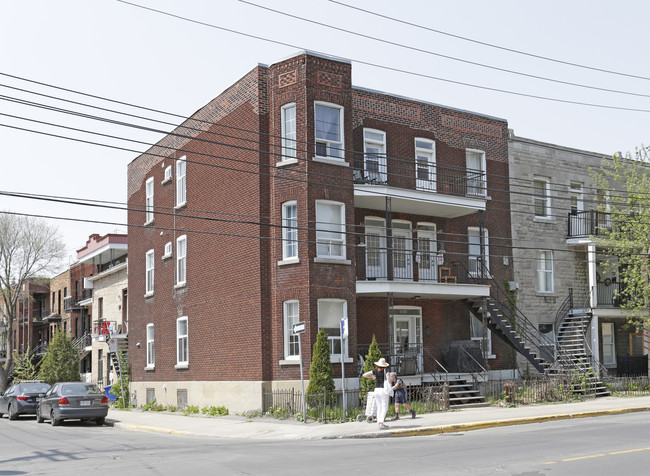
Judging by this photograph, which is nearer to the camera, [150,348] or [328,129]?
[328,129]

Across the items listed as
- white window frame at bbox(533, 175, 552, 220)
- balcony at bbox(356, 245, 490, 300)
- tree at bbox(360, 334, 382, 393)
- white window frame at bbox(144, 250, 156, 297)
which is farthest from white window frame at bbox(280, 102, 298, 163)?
white window frame at bbox(533, 175, 552, 220)

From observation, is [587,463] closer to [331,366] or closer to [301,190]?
[331,366]

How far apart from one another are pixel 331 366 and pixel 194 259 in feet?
31.0

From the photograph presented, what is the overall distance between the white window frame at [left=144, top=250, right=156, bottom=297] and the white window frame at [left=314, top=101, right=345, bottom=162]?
12.8 meters

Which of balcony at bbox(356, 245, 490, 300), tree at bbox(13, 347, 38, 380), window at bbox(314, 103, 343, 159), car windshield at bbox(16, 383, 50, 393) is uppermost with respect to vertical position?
window at bbox(314, 103, 343, 159)

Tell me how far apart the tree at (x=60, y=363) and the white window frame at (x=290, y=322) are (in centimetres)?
2363

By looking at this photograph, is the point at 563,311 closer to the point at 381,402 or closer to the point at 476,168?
the point at 476,168

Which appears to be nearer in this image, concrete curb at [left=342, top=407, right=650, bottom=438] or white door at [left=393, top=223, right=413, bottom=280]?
concrete curb at [left=342, top=407, right=650, bottom=438]

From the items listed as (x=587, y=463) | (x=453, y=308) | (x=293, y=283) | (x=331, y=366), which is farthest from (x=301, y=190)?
(x=587, y=463)

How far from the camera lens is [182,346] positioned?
101 feet

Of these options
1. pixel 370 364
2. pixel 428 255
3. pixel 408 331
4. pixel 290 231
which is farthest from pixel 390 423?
pixel 428 255

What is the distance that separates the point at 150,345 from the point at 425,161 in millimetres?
15634

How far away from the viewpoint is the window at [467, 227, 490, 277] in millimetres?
29766

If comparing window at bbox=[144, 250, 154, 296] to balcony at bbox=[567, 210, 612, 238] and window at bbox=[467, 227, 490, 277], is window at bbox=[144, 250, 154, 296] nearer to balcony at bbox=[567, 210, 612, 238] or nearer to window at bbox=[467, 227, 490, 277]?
window at bbox=[467, 227, 490, 277]
